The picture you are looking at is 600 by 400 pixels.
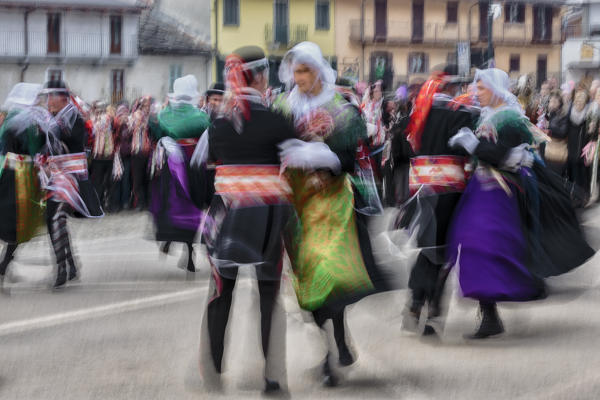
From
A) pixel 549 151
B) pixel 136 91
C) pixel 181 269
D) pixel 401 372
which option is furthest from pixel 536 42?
pixel 401 372

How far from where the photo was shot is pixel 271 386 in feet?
16.0

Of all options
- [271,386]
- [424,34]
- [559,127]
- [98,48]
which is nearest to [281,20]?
[424,34]

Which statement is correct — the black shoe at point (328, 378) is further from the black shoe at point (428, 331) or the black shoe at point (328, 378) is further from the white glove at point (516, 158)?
the white glove at point (516, 158)

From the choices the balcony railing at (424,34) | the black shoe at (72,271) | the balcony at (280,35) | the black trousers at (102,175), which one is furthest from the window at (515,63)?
the black shoe at (72,271)

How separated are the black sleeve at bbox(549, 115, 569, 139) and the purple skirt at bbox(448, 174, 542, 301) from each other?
26.7 feet

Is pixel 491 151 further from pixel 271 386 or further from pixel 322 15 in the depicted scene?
pixel 322 15

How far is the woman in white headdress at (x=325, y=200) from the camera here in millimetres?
4988

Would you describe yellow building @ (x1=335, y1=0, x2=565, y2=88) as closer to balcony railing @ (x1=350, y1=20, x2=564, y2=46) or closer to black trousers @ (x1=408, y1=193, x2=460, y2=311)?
balcony railing @ (x1=350, y1=20, x2=564, y2=46)

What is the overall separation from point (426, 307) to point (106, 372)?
96.3 inches

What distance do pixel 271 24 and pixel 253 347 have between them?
42.6 metres

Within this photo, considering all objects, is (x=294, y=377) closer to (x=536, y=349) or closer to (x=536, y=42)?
(x=536, y=349)

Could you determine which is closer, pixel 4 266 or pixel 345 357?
pixel 345 357

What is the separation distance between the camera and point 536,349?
5.86 metres

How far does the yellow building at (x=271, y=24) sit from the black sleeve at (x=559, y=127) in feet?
106
